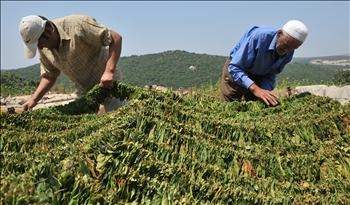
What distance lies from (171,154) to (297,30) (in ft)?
7.20

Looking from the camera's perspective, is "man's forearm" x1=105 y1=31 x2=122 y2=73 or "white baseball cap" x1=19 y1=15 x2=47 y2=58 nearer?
"white baseball cap" x1=19 y1=15 x2=47 y2=58

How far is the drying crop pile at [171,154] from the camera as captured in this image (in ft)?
8.64

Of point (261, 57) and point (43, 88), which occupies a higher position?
point (261, 57)

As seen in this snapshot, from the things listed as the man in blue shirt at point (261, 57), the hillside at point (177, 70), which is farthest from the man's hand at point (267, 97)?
the hillside at point (177, 70)

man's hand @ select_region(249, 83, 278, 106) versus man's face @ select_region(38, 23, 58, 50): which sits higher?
man's face @ select_region(38, 23, 58, 50)

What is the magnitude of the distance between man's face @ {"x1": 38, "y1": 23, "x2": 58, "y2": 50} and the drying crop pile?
0.64 meters

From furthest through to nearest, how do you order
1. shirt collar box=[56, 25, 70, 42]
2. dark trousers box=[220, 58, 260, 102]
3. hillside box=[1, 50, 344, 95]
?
hillside box=[1, 50, 344, 95], dark trousers box=[220, 58, 260, 102], shirt collar box=[56, 25, 70, 42]

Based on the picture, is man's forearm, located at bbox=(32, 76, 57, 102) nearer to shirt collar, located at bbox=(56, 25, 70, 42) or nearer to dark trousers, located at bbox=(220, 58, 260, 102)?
shirt collar, located at bbox=(56, 25, 70, 42)

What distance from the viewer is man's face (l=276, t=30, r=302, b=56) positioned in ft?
15.7

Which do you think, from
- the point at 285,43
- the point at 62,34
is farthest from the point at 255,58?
the point at 62,34

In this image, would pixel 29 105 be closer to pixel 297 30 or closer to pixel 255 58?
pixel 255 58

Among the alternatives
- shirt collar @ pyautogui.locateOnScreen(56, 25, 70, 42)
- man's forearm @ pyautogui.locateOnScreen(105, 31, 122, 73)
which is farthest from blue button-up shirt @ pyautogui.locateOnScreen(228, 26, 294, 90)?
shirt collar @ pyautogui.locateOnScreen(56, 25, 70, 42)

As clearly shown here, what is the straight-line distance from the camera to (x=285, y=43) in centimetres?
483

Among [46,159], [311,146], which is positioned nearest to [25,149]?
[46,159]
